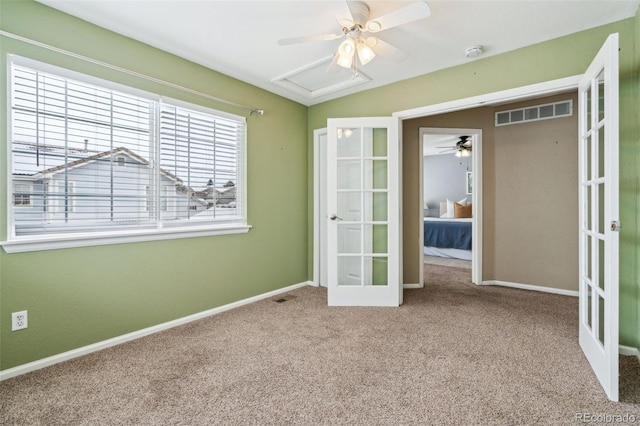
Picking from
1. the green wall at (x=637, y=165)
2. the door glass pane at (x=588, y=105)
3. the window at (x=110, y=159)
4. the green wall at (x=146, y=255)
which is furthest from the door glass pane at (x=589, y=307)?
the window at (x=110, y=159)

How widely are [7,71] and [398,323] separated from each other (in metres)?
3.39

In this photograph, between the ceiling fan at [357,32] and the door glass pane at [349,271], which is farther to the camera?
the door glass pane at [349,271]

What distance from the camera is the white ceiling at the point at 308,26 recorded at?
2.12m

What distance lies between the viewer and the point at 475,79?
2.90 meters

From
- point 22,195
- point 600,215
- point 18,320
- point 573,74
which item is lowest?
point 18,320

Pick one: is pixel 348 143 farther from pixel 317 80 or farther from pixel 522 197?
pixel 522 197

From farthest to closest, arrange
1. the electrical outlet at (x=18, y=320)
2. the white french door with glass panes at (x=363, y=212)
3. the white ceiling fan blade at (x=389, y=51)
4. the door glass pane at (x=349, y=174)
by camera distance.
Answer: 1. the door glass pane at (x=349, y=174)
2. the white french door with glass panes at (x=363, y=212)
3. the white ceiling fan blade at (x=389, y=51)
4. the electrical outlet at (x=18, y=320)

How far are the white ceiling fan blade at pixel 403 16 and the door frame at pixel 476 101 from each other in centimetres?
137

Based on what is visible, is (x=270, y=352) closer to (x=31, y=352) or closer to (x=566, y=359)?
(x=31, y=352)

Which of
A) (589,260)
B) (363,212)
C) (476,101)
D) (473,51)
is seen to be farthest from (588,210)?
(363,212)

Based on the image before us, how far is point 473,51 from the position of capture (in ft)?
8.83

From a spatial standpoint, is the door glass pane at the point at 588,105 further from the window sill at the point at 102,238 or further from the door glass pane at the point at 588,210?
the window sill at the point at 102,238

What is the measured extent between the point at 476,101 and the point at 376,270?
6.35ft

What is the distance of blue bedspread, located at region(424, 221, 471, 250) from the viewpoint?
19.0 ft
